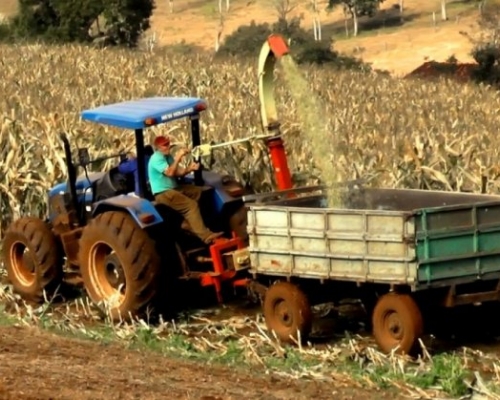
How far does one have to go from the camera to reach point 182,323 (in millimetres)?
11336

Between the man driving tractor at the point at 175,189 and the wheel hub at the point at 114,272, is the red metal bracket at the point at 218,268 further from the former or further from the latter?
the wheel hub at the point at 114,272

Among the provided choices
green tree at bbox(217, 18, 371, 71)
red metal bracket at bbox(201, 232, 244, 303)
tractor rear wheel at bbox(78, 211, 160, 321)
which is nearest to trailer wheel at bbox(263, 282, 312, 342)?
red metal bracket at bbox(201, 232, 244, 303)

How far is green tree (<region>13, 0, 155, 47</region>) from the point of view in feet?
157

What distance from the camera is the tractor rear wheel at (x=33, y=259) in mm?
12234

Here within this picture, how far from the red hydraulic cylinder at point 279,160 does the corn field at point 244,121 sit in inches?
25.4

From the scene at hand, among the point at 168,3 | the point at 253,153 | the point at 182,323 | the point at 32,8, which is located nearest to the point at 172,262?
the point at 182,323

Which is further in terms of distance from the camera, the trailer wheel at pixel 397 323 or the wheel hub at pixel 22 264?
the wheel hub at pixel 22 264

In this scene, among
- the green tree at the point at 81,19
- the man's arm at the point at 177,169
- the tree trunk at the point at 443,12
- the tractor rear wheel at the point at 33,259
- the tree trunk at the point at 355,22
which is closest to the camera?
the man's arm at the point at 177,169

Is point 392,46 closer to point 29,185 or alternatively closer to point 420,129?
point 420,129

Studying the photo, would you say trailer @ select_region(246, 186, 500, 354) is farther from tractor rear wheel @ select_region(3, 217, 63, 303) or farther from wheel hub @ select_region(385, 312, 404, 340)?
tractor rear wheel @ select_region(3, 217, 63, 303)

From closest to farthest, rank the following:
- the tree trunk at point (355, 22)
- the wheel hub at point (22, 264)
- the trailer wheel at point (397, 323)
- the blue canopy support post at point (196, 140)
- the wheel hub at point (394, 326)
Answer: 1. the trailer wheel at point (397, 323)
2. the wheel hub at point (394, 326)
3. the blue canopy support post at point (196, 140)
4. the wheel hub at point (22, 264)
5. the tree trunk at point (355, 22)

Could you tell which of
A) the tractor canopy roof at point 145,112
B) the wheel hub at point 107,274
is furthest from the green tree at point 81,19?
the wheel hub at point 107,274

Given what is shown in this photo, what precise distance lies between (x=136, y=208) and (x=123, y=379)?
112 inches

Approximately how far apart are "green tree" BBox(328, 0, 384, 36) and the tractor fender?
70.3m
